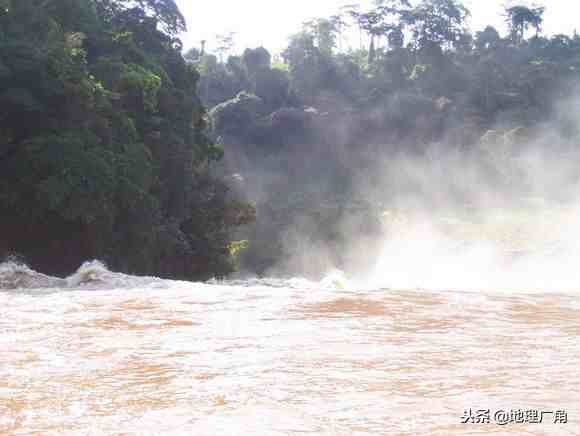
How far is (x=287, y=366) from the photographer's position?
16.3 feet

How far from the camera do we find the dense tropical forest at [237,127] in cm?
1538

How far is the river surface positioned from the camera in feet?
12.1

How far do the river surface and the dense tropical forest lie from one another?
24.2 feet

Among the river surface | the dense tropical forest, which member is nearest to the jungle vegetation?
the dense tropical forest

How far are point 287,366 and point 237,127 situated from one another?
1709 inches

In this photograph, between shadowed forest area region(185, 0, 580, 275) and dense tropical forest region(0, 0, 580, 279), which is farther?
shadowed forest area region(185, 0, 580, 275)

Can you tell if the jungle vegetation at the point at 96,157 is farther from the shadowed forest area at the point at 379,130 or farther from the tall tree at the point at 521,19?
the tall tree at the point at 521,19

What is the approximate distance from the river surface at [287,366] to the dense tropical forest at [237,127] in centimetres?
736

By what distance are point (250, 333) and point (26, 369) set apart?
206cm

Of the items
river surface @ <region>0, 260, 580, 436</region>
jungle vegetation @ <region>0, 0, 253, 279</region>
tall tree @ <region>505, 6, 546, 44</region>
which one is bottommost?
river surface @ <region>0, 260, 580, 436</region>

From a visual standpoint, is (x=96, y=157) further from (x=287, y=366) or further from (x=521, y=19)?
(x=521, y=19)

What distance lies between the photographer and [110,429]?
3561 mm

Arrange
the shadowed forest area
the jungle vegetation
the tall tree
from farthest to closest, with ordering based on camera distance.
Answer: the tall tree, the shadowed forest area, the jungle vegetation

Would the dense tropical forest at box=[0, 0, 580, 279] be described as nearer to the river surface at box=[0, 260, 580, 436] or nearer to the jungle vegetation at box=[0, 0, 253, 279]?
the jungle vegetation at box=[0, 0, 253, 279]
